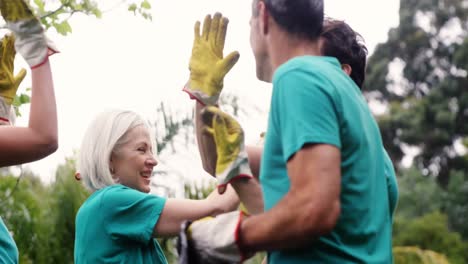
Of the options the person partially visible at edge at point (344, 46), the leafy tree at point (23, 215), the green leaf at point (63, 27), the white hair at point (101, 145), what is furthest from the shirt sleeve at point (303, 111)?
the leafy tree at point (23, 215)

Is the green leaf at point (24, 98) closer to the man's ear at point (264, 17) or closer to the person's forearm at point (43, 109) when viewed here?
the person's forearm at point (43, 109)

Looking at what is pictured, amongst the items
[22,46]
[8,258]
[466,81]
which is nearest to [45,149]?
[22,46]

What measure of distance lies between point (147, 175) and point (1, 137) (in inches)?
39.0

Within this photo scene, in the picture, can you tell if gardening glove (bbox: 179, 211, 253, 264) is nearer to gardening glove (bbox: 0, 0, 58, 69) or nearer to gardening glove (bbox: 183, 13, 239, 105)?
gardening glove (bbox: 183, 13, 239, 105)

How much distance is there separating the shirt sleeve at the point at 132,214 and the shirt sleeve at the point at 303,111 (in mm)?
1244

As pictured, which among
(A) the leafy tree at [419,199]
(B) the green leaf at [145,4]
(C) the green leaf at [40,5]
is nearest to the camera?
(C) the green leaf at [40,5]

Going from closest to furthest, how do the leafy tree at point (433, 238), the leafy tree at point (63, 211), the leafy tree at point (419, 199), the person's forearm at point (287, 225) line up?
1. the person's forearm at point (287, 225)
2. the leafy tree at point (63, 211)
3. the leafy tree at point (433, 238)
4. the leafy tree at point (419, 199)

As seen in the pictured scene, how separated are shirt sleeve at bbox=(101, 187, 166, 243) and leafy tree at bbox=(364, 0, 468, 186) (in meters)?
30.1

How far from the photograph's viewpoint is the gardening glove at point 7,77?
3.65 metres

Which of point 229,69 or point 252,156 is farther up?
point 229,69

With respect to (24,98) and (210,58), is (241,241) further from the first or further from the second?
A: (24,98)

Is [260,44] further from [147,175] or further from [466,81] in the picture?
[466,81]

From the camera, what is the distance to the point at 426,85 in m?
36.7

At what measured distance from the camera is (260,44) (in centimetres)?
294
